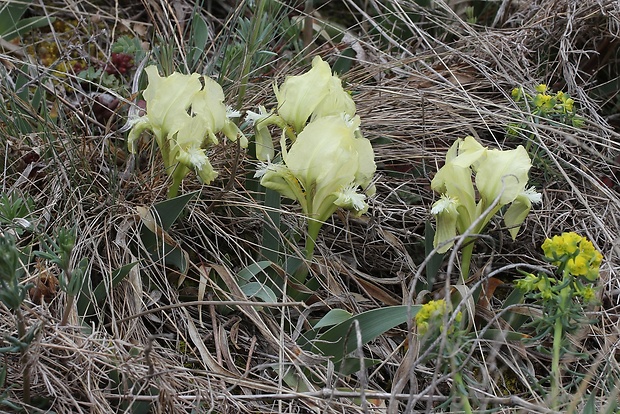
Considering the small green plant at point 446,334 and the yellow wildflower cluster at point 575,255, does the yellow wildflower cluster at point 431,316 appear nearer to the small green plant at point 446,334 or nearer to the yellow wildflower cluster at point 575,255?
the small green plant at point 446,334

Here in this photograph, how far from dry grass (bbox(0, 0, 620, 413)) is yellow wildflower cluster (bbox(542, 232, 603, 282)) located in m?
0.15

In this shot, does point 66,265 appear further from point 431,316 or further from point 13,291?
point 431,316

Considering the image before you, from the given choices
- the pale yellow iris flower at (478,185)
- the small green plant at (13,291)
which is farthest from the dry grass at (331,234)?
the pale yellow iris flower at (478,185)

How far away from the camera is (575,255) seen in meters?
1.35

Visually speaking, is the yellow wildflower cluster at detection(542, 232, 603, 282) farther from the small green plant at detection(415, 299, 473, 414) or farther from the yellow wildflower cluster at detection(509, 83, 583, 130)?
the yellow wildflower cluster at detection(509, 83, 583, 130)

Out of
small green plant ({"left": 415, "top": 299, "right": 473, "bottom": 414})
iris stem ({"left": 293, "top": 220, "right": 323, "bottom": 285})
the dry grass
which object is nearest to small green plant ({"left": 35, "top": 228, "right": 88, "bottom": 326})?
the dry grass

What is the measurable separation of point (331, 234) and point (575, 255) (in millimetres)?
725

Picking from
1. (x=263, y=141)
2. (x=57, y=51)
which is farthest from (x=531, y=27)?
(x=57, y=51)

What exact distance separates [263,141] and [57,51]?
1.12 metres


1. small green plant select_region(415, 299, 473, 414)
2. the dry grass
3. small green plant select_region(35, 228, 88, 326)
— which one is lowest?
the dry grass

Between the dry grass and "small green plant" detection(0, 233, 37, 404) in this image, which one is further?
the dry grass

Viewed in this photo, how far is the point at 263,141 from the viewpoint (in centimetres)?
174

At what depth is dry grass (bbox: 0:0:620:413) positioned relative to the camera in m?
1.45

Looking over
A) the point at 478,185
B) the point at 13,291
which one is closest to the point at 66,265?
the point at 13,291
